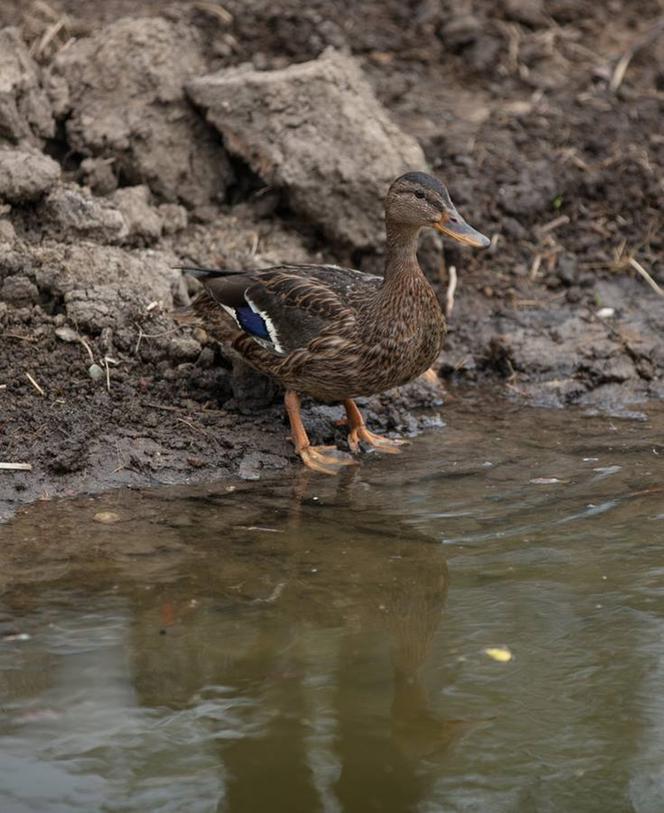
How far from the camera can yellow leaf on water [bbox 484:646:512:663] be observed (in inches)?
181

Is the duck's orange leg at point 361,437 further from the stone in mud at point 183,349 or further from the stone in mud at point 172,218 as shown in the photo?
the stone in mud at point 172,218

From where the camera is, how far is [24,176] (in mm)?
7297

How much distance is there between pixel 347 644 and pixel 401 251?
2.60 metres

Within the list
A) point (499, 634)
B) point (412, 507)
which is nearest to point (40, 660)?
point (499, 634)

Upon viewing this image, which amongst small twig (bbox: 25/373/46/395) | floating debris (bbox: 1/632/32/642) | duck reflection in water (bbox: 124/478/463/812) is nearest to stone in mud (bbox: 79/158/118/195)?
small twig (bbox: 25/373/46/395)

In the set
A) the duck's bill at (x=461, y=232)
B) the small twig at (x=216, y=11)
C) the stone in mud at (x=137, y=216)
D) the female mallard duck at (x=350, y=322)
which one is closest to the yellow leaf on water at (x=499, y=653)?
the female mallard duck at (x=350, y=322)

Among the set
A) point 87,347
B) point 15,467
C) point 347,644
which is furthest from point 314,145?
point 347,644

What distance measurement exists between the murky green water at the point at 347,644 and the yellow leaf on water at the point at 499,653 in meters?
0.03

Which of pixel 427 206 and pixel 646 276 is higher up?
pixel 427 206

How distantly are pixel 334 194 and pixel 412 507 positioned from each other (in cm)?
271

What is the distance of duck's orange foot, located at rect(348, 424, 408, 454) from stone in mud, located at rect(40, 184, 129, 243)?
1.76 m

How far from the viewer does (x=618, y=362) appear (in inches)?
307

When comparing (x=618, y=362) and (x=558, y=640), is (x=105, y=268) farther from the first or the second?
(x=558, y=640)

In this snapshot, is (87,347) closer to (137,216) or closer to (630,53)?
(137,216)
